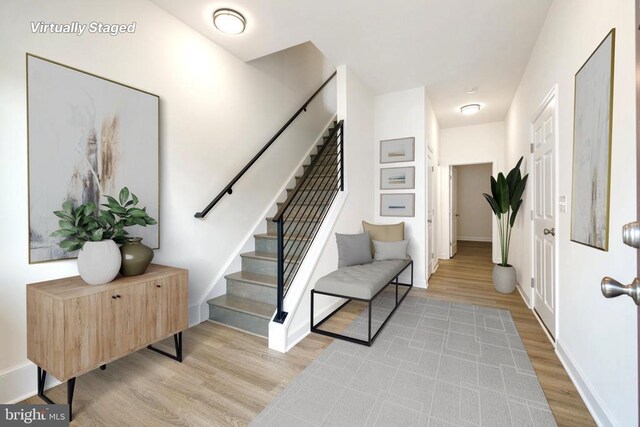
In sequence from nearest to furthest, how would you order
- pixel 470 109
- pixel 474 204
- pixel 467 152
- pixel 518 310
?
pixel 518 310 < pixel 470 109 < pixel 467 152 < pixel 474 204

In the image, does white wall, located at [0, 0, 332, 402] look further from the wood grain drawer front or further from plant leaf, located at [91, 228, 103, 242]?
plant leaf, located at [91, 228, 103, 242]

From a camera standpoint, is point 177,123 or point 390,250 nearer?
point 177,123

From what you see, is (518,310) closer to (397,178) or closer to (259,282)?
(397,178)

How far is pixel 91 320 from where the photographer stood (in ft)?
4.94

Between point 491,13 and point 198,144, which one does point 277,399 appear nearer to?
point 198,144

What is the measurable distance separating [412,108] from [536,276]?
8.26 feet

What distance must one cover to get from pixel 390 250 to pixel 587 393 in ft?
6.63

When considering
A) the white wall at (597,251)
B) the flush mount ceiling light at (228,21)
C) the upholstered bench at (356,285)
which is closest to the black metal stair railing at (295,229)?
the upholstered bench at (356,285)

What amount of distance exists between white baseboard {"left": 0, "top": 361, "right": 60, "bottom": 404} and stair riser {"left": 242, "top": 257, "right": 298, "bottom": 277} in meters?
1.69

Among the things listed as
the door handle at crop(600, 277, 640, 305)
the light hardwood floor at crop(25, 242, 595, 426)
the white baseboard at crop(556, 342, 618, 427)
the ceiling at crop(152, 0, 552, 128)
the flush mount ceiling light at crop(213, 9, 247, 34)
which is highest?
the ceiling at crop(152, 0, 552, 128)

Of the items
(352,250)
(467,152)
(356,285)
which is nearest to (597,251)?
(356,285)

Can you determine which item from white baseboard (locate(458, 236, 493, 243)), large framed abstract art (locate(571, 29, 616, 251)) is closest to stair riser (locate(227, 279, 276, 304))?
large framed abstract art (locate(571, 29, 616, 251))

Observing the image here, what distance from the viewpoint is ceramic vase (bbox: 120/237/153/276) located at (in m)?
1.79

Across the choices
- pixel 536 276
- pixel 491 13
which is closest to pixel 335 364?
pixel 536 276
